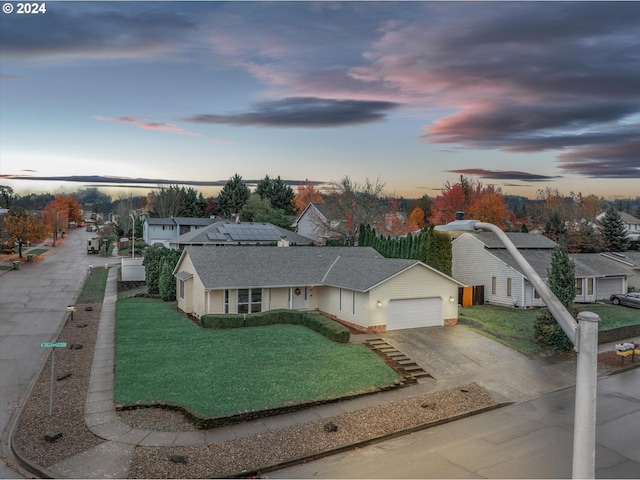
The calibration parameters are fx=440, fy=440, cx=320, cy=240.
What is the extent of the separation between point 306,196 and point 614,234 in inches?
2606

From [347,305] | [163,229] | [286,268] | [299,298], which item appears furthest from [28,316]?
[163,229]

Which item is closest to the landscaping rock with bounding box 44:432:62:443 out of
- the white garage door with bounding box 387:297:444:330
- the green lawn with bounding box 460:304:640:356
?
the white garage door with bounding box 387:297:444:330

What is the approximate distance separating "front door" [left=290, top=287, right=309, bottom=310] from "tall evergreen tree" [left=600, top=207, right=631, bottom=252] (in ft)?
139

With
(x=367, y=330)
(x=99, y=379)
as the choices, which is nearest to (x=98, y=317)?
(x=99, y=379)

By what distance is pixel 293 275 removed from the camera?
1136 inches

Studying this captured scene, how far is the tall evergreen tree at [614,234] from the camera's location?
52625 millimetres

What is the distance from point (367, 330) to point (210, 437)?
42.8ft

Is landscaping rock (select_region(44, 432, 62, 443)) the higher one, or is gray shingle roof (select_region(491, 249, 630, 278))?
gray shingle roof (select_region(491, 249, 630, 278))

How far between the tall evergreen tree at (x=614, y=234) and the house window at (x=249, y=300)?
45.6 meters

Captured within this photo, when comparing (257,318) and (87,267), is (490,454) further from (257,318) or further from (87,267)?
(87,267)

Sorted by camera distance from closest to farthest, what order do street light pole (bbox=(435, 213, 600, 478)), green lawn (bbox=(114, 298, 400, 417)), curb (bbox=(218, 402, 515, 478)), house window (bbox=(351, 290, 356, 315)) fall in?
street light pole (bbox=(435, 213, 600, 478)), curb (bbox=(218, 402, 515, 478)), green lawn (bbox=(114, 298, 400, 417)), house window (bbox=(351, 290, 356, 315))

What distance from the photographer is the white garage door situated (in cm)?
2541

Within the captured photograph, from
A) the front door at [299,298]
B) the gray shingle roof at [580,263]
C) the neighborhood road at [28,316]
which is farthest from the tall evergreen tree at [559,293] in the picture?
the neighborhood road at [28,316]

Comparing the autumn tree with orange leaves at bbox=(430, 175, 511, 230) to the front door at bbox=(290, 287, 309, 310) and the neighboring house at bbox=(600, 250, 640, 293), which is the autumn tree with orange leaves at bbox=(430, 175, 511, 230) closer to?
the neighboring house at bbox=(600, 250, 640, 293)
